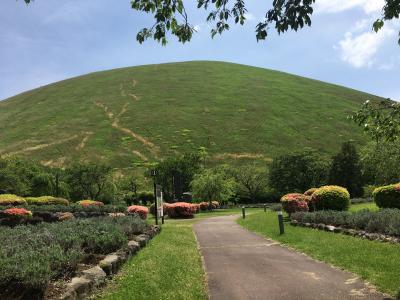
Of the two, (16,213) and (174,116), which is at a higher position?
(174,116)

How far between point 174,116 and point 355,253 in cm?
10064

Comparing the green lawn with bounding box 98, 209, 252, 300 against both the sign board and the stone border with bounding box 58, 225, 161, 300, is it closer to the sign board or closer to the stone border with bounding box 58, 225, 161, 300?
the stone border with bounding box 58, 225, 161, 300

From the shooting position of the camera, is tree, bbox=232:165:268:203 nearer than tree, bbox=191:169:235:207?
No

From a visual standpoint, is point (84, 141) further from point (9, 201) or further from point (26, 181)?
point (9, 201)

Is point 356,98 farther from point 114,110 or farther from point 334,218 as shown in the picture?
point 334,218

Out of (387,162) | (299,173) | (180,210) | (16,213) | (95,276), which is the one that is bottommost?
(95,276)

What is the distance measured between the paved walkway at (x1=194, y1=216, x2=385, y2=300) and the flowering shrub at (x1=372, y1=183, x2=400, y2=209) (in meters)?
9.56

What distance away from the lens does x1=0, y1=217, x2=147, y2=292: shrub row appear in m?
6.87

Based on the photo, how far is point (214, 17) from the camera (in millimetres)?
7250

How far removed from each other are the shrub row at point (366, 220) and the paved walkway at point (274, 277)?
9.88 ft

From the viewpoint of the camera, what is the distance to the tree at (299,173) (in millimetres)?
57719

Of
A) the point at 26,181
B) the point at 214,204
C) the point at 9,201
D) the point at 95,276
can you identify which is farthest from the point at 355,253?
the point at 26,181

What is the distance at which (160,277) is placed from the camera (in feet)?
30.6

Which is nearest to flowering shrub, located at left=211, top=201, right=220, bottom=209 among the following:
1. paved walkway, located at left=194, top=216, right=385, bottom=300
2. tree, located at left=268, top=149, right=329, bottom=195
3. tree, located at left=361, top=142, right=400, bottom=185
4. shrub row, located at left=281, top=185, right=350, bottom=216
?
tree, located at left=268, top=149, right=329, bottom=195
